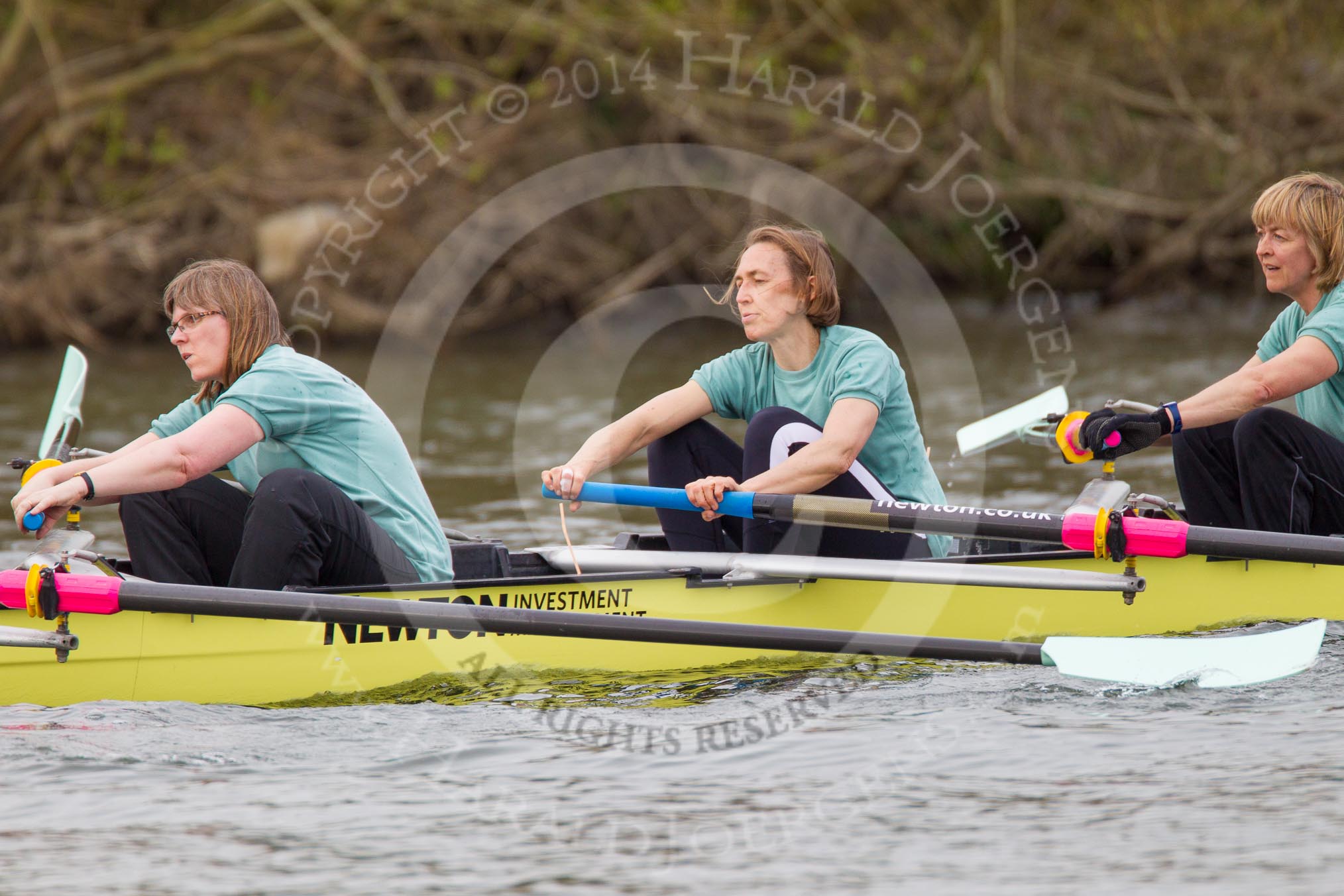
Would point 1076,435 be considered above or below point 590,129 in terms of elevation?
below

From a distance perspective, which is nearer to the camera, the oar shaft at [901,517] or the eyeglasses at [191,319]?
the eyeglasses at [191,319]

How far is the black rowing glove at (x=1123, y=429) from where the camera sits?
5.17 metres

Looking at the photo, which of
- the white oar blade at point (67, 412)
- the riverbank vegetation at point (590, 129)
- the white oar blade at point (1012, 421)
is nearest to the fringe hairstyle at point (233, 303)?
the white oar blade at point (67, 412)

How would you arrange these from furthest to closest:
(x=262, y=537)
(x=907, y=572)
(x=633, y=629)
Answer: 1. (x=907, y=572)
2. (x=262, y=537)
3. (x=633, y=629)

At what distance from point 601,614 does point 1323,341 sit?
104 inches

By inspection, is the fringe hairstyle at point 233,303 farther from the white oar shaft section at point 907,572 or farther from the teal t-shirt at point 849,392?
the teal t-shirt at point 849,392

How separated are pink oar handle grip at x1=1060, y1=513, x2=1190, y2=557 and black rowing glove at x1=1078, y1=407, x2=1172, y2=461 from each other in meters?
0.41

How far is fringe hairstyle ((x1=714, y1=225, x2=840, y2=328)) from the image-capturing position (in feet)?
16.8

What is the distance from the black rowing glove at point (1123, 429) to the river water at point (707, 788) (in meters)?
0.81

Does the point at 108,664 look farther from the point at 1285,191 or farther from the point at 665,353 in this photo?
the point at 665,353

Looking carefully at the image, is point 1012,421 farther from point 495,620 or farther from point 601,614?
point 495,620

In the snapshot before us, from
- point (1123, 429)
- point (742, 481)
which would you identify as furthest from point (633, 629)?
point (1123, 429)

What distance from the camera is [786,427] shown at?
5074 millimetres

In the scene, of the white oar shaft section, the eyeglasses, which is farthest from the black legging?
the eyeglasses
